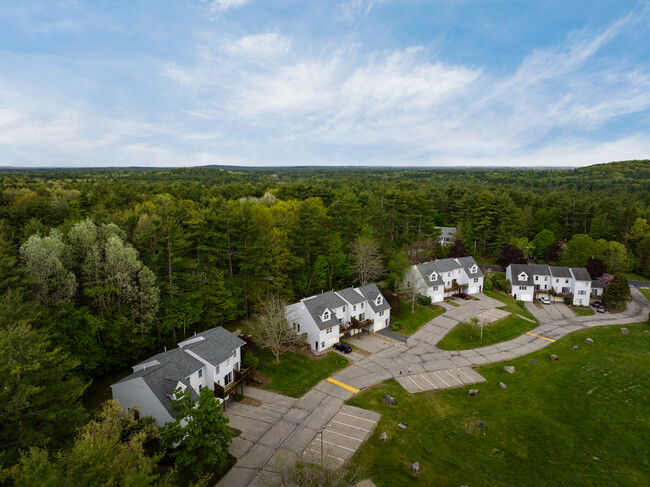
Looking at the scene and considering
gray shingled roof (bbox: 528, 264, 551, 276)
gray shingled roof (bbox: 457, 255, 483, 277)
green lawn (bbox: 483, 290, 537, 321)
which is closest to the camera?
green lawn (bbox: 483, 290, 537, 321)

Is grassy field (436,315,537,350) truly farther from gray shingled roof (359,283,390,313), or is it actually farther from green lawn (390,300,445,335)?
gray shingled roof (359,283,390,313)

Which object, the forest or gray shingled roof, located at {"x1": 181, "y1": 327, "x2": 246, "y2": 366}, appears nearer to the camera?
the forest

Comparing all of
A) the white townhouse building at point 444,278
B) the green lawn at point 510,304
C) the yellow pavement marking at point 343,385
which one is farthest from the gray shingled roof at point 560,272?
the yellow pavement marking at point 343,385

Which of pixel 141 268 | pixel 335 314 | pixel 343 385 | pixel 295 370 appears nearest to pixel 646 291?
pixel 335 314

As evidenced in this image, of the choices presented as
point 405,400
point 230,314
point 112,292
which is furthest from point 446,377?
point 112,292

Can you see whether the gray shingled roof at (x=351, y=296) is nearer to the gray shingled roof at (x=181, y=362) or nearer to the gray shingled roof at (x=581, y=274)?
the gray shingled roof at (x=181, y=362)

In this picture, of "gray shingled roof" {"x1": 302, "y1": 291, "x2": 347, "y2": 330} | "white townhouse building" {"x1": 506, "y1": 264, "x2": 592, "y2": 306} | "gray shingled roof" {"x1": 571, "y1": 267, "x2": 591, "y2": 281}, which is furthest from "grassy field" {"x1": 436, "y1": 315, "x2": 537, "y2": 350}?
"gray shingled roof" {"x1": 571, "y1": 267, "x2": 591, "y2": 281}
